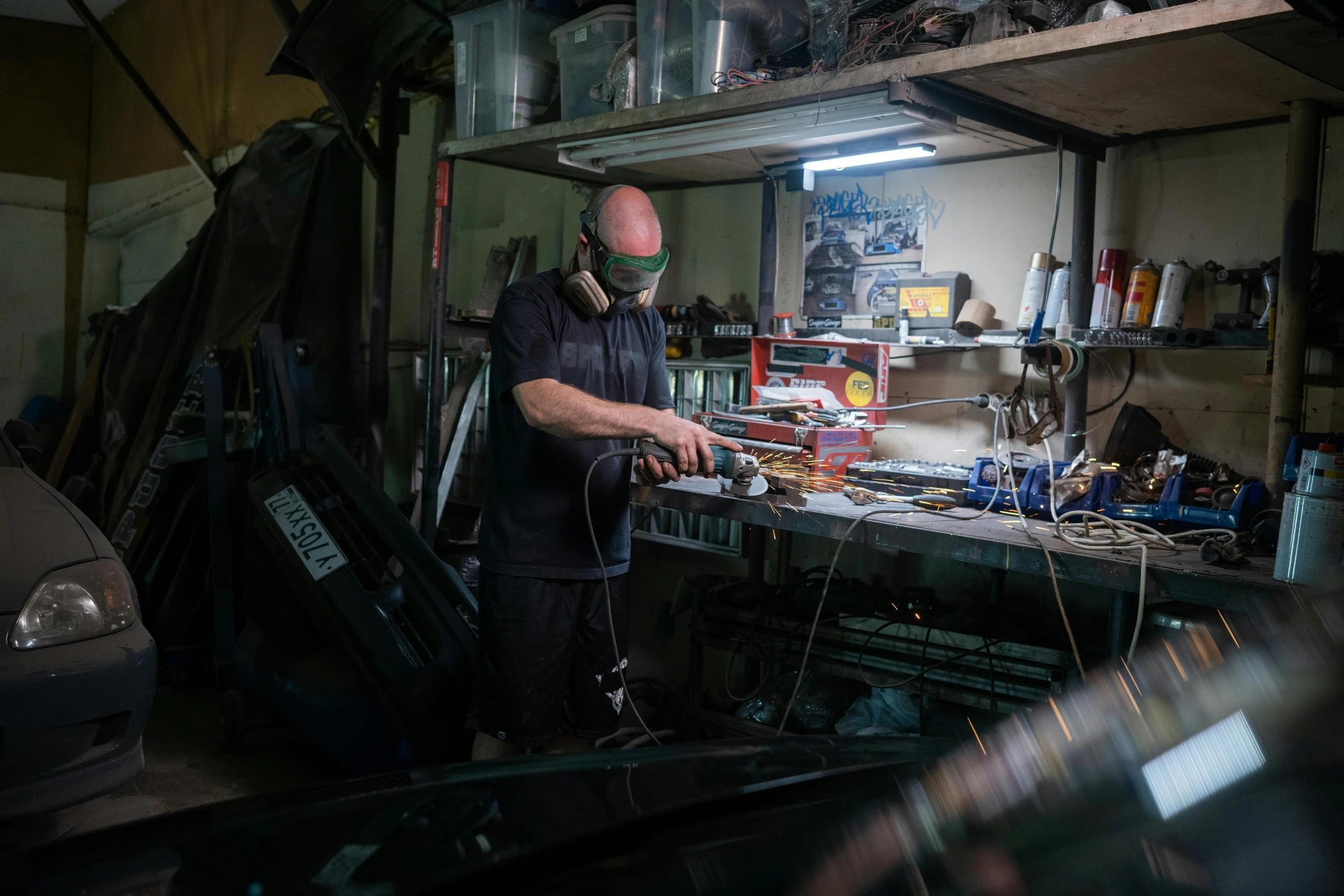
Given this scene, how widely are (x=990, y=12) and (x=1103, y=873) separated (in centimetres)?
217

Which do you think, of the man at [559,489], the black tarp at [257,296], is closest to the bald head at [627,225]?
the man at [559,489]

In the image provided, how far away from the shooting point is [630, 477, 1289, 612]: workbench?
2150 mm

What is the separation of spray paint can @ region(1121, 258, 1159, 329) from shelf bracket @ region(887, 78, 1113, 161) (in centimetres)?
44

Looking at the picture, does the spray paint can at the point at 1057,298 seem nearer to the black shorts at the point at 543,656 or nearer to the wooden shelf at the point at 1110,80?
the wooden shelf at the point at 1110,80

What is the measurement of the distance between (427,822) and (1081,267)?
2.72 meters

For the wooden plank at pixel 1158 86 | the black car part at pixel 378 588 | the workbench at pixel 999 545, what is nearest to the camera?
the workbench at pixel 999 545

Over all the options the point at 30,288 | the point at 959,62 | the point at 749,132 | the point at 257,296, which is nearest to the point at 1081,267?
the point at 959,62

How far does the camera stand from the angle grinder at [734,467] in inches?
99.8

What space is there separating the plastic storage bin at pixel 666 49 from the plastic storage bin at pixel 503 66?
2.14 feet

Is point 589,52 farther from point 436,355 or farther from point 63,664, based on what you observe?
point 63,664

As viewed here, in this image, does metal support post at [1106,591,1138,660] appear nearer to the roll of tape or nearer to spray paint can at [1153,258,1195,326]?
spray paint can at [1153,258,1195,326]

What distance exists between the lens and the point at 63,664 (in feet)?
8.32

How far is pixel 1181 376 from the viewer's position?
3.09 metres

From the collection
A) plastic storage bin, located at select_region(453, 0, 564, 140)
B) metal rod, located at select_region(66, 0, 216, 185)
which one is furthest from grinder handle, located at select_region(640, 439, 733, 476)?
metal rod, located at select_region(66, 0, 216, 185)
